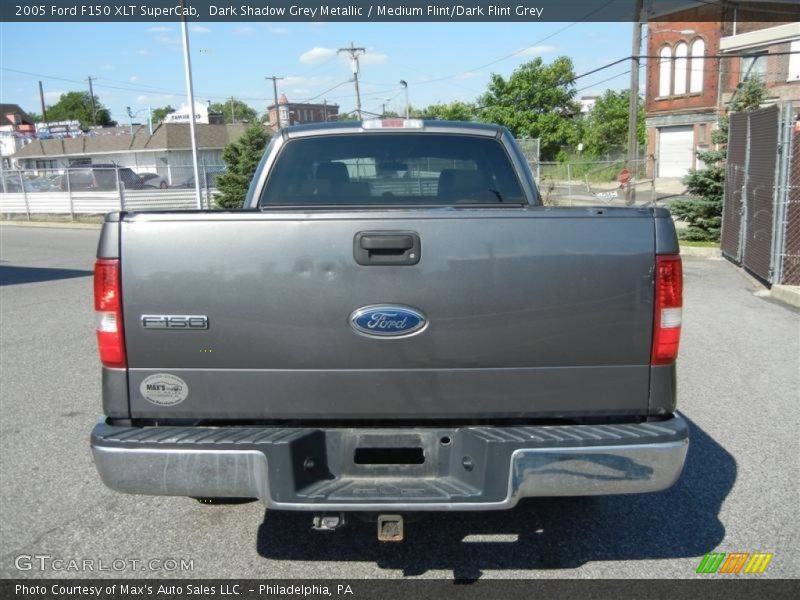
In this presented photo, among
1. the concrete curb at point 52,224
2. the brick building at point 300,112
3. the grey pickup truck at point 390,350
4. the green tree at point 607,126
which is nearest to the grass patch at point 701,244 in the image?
the grey pickup truck at point 390,350

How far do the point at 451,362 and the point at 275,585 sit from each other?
1.34 metres

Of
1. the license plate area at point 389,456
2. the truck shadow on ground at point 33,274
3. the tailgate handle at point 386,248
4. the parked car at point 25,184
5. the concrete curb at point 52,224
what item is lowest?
the truck shadow on ground at point 33,274

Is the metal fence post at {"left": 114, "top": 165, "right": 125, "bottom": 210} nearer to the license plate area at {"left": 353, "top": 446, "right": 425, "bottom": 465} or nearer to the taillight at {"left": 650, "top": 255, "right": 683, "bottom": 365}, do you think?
the license plate area at {"left": 353, "top": 446, "right": 425, "bottom": 465}

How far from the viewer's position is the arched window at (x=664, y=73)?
141 ft

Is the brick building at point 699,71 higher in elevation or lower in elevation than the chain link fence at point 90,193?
higher

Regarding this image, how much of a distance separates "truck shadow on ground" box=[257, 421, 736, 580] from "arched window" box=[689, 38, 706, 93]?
4186 centimetres

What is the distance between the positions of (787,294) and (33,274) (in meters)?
12.9

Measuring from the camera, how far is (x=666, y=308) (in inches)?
111

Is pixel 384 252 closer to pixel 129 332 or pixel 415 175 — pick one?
pixel 129 332

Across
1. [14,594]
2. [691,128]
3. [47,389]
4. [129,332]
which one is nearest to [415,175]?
[129,332]

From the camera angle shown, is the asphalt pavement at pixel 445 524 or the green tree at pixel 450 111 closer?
the asphalt pavement at pixel 445 524

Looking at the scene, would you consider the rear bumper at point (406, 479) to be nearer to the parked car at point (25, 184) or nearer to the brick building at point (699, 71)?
the parked car at point (25, 184)

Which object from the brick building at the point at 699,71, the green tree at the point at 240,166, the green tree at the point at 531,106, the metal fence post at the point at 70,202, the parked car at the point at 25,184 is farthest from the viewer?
the green tree at the point at 531,106

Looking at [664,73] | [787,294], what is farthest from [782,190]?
[664,73]
